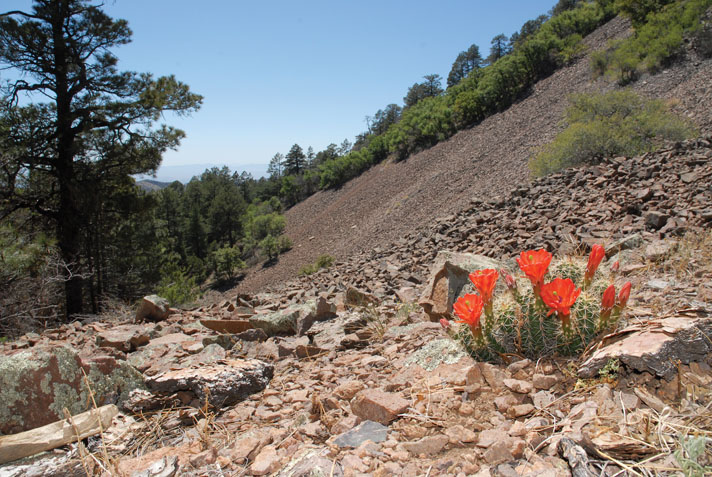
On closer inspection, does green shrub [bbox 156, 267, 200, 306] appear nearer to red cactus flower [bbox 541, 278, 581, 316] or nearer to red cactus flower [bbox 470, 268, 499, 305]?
red cactus flower [bbox 470, 268, 499, 305]

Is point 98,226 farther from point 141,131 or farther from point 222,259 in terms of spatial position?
point 222,259

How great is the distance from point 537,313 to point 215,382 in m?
2.17

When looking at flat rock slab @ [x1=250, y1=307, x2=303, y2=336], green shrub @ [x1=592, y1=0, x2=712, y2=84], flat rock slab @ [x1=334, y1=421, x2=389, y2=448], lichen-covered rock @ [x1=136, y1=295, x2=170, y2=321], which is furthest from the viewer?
green shrub @ [x1=592, y1=0, x2=712, y2=84]

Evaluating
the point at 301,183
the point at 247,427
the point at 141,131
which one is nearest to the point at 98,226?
the point at 141,131

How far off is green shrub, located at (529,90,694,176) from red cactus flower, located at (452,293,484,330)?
31.5 ft

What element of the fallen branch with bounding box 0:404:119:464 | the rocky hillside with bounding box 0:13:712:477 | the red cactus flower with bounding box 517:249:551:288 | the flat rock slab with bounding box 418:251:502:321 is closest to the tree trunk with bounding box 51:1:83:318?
the rocky hillside with bounding box 0:13:712:477

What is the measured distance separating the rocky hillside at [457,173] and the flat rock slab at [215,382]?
386 inches

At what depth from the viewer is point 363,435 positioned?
196cm

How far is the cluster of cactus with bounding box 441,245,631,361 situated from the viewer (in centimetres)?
232

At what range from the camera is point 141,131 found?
10.7 meters

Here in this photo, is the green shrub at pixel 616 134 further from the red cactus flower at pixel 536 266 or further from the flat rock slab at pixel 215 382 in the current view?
the flat rock slab at pixel 215 382

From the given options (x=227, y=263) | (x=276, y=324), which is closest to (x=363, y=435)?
(x=276, y=324)

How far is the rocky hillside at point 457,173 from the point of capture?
566 inches

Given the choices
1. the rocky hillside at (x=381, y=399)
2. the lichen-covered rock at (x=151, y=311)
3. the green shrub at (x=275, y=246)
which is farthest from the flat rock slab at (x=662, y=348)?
the green shrub at (x=275, y=246)
